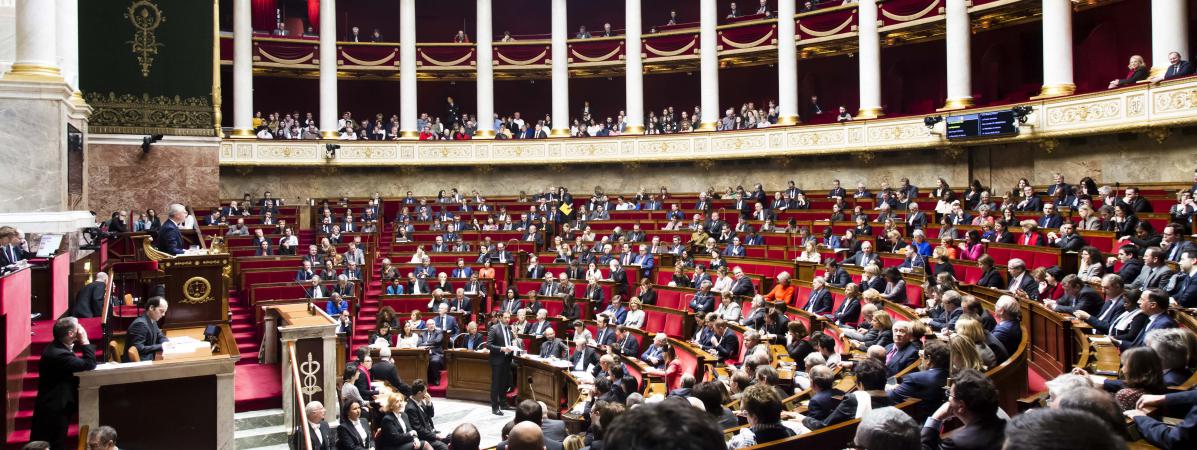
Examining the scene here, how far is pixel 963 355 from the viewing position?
4.98 m

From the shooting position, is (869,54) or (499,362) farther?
(869,54)

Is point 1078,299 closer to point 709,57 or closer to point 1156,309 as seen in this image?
point 1156,309

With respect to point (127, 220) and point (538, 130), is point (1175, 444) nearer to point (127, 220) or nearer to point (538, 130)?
point (127, 220)

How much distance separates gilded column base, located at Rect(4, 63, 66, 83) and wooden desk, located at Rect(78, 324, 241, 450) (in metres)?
4.99

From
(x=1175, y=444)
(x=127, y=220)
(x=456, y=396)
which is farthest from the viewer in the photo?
(x=127, y=220)

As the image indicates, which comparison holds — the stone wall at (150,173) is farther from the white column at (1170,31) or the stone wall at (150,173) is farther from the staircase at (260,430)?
the white column at (1170,31)

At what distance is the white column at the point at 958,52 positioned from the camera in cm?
1944

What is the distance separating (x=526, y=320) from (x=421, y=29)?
780 inches

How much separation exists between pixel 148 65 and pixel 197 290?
10.7 meters

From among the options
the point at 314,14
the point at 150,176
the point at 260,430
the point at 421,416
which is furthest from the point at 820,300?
the point at 314,14

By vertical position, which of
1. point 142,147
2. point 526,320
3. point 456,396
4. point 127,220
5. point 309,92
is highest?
point 309,92

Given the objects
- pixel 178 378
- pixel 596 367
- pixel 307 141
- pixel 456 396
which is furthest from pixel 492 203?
pixel 178 378

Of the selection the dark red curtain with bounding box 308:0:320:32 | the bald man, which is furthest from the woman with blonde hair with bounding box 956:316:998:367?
the dark red curtain with bounding box 308:0:320:32

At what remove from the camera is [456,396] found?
13.5 m
